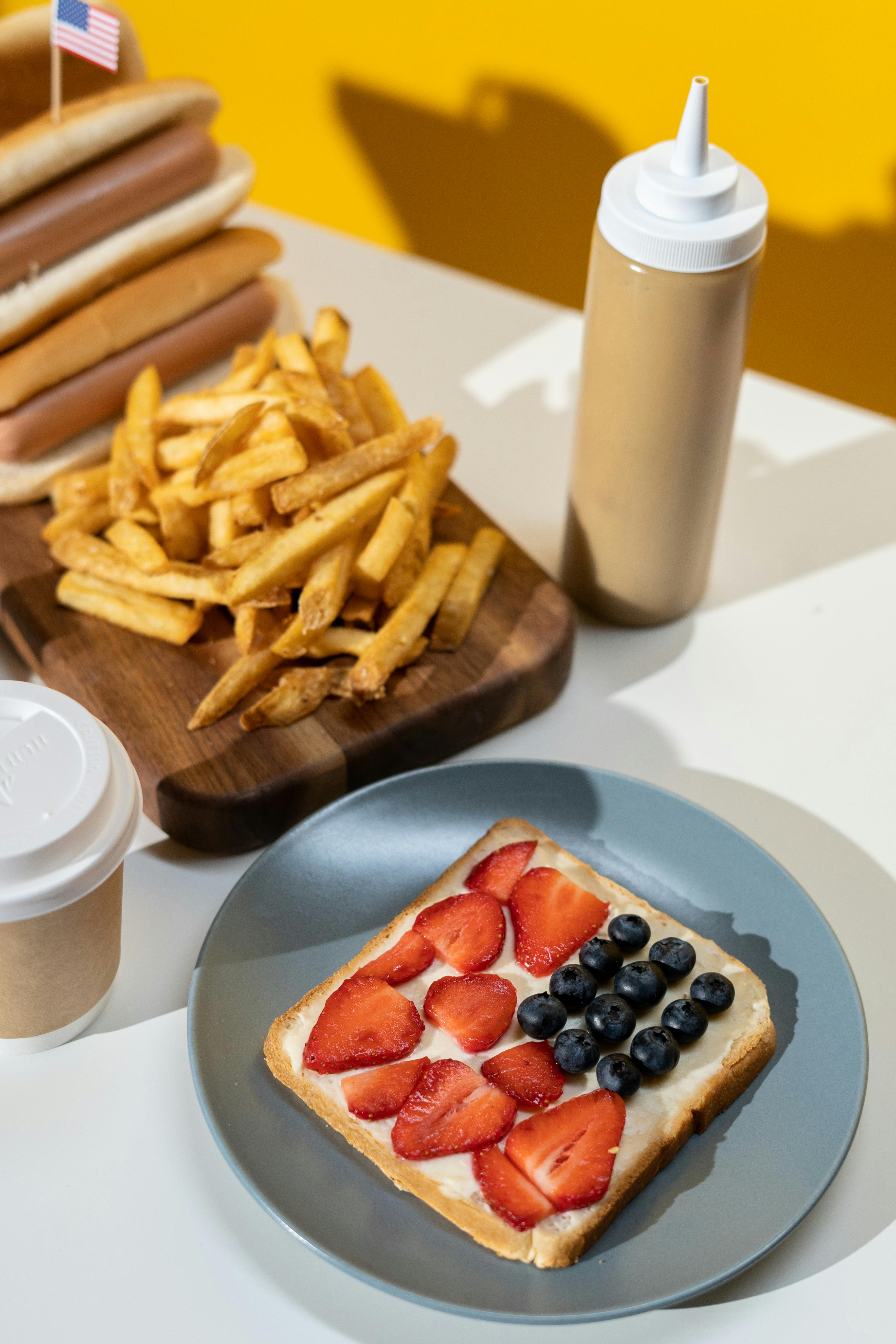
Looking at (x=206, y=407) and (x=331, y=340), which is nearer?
(x=206, y=407)

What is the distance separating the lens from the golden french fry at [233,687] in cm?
190

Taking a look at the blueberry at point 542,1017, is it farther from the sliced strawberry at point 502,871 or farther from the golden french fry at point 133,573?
the golden french fry at point 133,573

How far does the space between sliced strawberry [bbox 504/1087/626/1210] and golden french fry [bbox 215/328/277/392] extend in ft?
4.10

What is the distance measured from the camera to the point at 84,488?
217 cm

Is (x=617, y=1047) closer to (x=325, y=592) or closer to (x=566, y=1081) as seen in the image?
(x=566, y=1081)

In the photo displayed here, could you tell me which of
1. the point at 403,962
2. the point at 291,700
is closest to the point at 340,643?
the point at 291,700

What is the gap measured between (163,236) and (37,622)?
0.79 metres

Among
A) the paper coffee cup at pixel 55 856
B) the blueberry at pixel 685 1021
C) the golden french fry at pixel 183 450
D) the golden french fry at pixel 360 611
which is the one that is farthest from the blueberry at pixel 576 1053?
the golden french fry at pixel 183 450

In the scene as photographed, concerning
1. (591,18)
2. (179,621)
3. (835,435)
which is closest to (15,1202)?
(179,621)

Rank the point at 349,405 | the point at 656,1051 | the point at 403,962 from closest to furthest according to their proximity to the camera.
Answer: the point at 656,1051 → the point at 403,962 → the point at 349,405

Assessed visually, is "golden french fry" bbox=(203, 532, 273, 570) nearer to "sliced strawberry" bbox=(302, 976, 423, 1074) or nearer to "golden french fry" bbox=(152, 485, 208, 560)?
"golden french fry" bbox=(152, 485, 208, 560)

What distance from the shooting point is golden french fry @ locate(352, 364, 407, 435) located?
2145 mm

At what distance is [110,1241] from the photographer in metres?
1.45

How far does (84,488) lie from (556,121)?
2.20 metres
